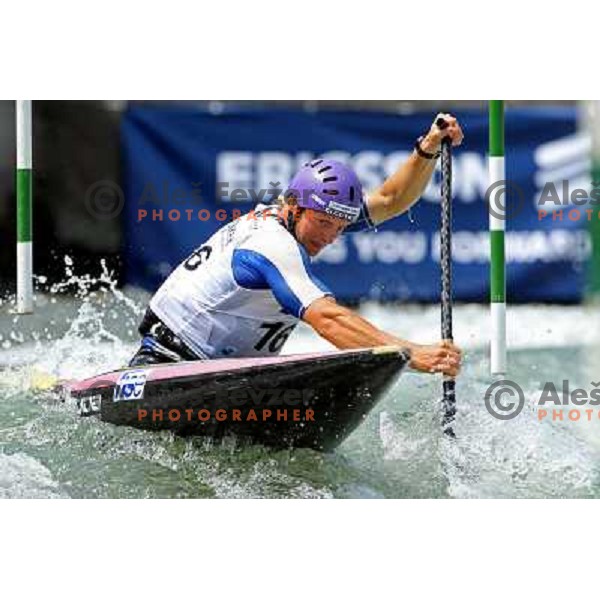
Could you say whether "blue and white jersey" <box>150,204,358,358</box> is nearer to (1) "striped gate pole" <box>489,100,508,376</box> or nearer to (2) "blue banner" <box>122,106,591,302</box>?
(2) "blue banner" <box>122,106,591,302</box>

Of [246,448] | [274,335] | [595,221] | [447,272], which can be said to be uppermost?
[595,221]

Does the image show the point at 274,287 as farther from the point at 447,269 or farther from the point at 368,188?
the point at 368,188

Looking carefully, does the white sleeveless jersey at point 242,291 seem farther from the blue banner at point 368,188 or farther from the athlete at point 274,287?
the blue banner at point 368,188

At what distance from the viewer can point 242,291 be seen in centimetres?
271

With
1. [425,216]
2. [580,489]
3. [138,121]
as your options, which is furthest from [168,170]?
[580,489]

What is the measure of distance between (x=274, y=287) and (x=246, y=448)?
315 mm

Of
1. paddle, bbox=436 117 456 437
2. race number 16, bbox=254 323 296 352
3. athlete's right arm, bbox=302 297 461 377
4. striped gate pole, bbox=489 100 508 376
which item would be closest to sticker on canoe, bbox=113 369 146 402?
race number 16, bbox=254 323 296 352

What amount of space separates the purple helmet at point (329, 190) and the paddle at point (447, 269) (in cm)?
17

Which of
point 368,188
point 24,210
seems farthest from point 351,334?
→ point 24,210

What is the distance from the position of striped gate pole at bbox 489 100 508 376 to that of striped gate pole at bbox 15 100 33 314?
0.92 m

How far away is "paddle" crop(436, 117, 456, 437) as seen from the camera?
2.69m

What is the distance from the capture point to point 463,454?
2.77 meters

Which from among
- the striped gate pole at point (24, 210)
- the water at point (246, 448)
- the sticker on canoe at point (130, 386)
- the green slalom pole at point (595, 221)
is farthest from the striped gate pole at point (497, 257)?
the striped gate pole at point (24, 210)
